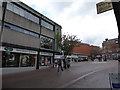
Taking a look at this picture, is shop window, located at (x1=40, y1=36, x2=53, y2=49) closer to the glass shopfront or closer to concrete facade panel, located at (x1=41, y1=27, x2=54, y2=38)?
concrete facade panel, located at (x1=41, y1=27, x2=54, y2=38)

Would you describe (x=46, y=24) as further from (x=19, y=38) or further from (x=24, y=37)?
(x=19, y=38)

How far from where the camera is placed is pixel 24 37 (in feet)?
57.3

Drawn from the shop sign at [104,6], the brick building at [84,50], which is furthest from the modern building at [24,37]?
the brick building at [84,50]

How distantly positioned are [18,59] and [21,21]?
5825mm

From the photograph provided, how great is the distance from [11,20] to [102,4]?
14.6m

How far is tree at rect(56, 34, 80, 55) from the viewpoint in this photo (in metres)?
23.5

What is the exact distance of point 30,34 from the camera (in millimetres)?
19141

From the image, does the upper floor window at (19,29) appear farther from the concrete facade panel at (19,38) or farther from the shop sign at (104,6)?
the shop sign at (104,6)

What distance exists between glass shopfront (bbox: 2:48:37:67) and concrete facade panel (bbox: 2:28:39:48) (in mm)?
1304

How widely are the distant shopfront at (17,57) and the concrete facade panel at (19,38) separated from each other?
3.46 ft

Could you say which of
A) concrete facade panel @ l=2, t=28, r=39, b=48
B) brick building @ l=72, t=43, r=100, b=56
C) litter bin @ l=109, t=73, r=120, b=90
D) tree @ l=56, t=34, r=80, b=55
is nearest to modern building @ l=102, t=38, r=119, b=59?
brick building @ l=72, t=43, r=100, b=56

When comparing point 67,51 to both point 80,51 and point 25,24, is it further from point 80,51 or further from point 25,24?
point 80,51

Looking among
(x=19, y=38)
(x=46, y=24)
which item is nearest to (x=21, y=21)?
(x=19, y=38)

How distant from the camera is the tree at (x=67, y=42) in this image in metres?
23.5
